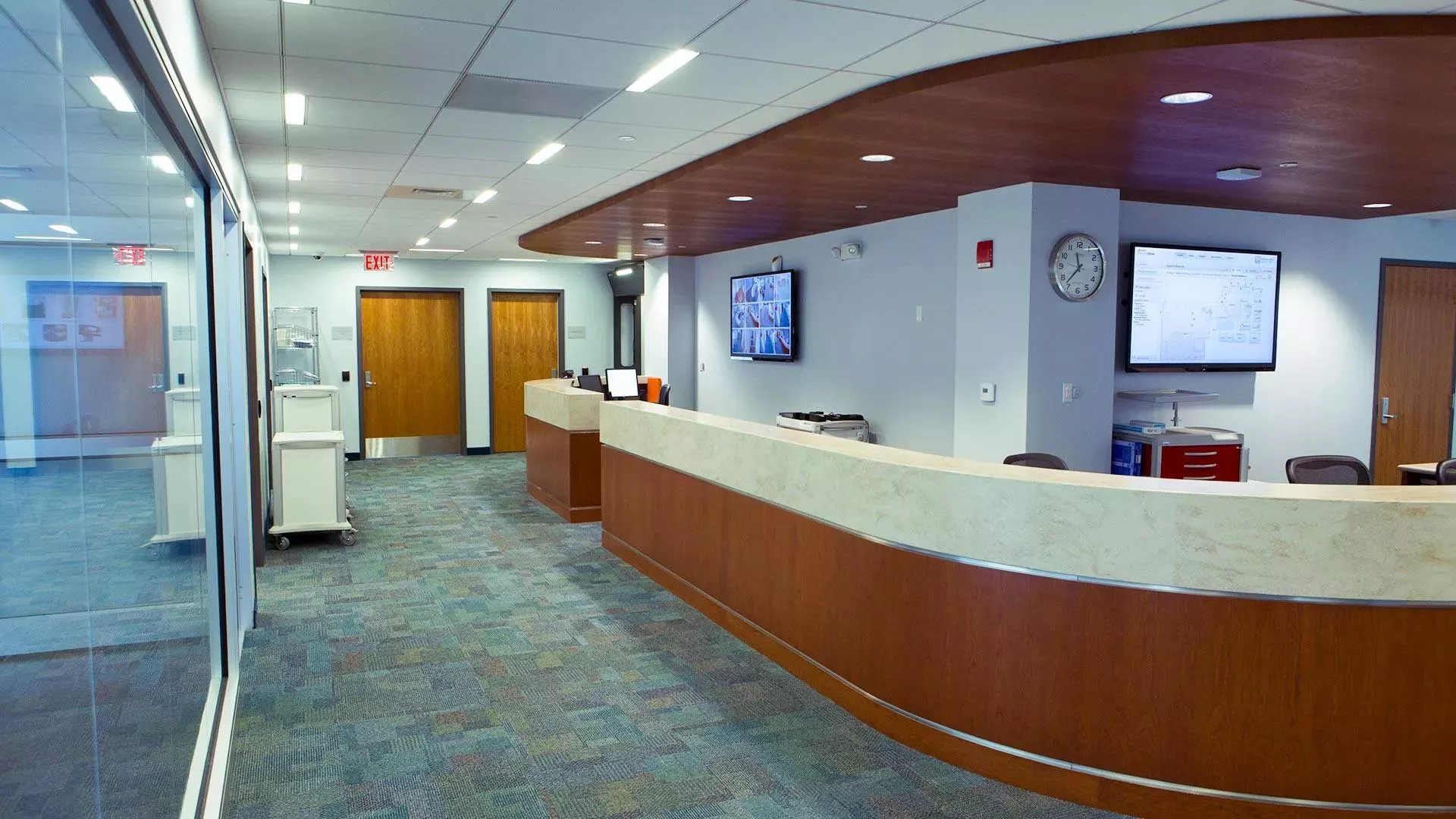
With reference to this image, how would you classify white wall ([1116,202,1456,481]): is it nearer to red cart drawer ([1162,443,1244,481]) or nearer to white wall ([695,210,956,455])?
red cart drawer ([1162,443,1244,481])

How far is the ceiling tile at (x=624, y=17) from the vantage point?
283 centimetres

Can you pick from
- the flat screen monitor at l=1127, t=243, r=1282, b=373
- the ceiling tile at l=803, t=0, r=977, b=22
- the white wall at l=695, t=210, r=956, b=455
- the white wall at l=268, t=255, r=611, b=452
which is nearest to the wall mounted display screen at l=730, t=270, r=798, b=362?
the white wall at l=695, t=210, r=956, b=455

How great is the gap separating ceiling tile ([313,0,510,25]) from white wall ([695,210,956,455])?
4.34 metres

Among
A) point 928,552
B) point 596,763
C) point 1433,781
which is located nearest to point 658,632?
point 596,763

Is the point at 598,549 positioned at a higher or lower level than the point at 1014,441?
lower

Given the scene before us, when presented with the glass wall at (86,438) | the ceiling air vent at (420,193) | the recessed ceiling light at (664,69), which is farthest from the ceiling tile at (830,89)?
the ceiling air vent at (420,193)

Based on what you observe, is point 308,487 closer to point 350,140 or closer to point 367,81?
point 350,140

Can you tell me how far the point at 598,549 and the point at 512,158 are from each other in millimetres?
2608

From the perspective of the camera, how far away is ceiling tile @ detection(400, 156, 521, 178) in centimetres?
532

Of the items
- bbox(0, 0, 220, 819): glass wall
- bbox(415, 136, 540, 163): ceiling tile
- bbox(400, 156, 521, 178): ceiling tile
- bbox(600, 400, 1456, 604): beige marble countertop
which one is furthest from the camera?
bbox(400, 156, 521, 178): ceiling tile

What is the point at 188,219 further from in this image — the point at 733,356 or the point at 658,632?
the point at 733,356

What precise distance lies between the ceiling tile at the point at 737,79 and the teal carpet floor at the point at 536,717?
2.41 m

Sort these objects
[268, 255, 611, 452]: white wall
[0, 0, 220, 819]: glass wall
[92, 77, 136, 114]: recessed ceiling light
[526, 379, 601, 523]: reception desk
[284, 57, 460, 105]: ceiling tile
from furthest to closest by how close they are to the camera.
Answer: [268, 255, 611, 452]: white wall
[526, 379, 601, 523]: reception desk
[284, 57, 460, 105]: ceiling tile
[92, 77, 136, 114]: recessed ceiling light
[0, 0, 220, 819]: glass wall

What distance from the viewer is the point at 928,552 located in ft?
10.3
